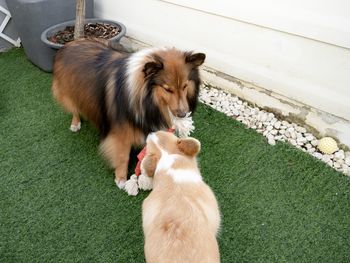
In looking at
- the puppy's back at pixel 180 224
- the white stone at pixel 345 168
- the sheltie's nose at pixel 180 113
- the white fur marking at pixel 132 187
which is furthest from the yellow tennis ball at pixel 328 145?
the white fur marking at pixel 132 187

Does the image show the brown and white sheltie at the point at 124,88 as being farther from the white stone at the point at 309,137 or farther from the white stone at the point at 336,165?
the white stone at the point at 336,165

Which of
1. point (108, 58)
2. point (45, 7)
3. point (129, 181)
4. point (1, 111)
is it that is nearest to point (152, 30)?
point (45, 7)

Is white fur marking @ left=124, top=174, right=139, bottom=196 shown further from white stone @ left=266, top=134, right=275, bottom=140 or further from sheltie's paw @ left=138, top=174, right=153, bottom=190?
white stone @ left=266, top=134, right=275, bottom=140

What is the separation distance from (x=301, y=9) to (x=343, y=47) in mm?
475

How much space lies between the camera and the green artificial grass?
2.17 m

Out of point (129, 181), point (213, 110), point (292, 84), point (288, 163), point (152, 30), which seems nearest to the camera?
point (129, 181)

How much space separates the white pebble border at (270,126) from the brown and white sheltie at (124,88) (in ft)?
2.89

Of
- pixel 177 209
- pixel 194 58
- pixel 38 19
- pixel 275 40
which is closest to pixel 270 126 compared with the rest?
pixel 275 40

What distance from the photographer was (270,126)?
3.12m

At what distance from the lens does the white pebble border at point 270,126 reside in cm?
278

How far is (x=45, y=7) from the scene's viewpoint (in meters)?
3.64

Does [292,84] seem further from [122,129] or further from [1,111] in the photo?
[1,111]

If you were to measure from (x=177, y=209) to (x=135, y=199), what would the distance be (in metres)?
0.96

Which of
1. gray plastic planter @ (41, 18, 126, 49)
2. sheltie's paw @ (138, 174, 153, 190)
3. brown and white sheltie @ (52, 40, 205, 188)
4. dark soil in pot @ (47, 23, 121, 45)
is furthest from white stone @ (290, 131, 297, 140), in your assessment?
dark soil in pot @ (47, 23, 121, 45)
